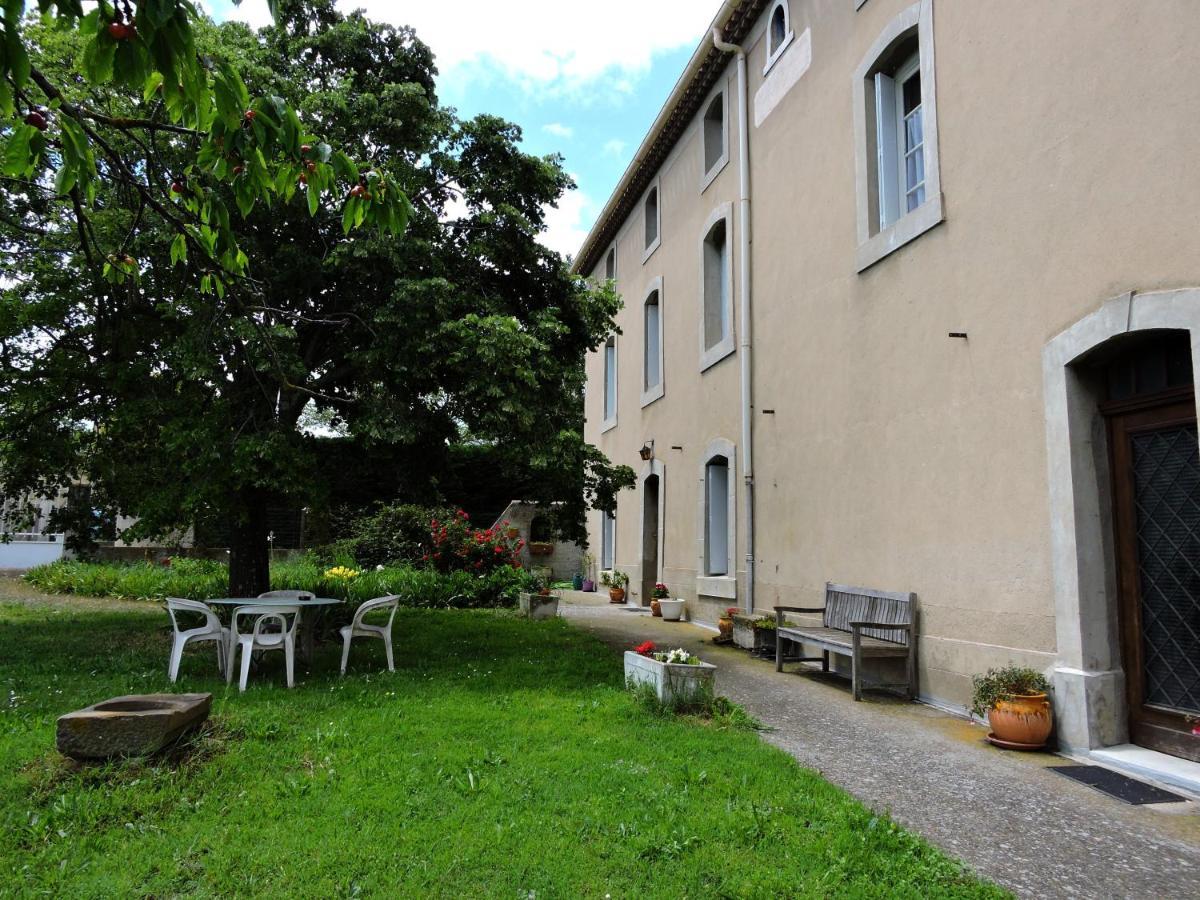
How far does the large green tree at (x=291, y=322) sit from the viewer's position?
6.99 meters

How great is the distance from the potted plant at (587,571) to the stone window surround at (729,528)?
6632 mm

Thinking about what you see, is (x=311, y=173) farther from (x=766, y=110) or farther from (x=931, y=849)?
(x=766, y=110)

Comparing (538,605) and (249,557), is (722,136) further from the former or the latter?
(249,557)

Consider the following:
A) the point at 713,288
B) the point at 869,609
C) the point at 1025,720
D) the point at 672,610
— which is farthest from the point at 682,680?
the point at 713,288

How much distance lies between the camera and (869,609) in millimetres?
7203

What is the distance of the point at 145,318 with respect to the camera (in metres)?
7.54

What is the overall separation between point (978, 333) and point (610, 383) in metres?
12.8

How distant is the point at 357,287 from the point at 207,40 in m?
2.56

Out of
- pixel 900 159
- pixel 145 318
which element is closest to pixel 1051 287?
pixel 900 159

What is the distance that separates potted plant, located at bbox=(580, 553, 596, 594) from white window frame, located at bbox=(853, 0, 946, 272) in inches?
475

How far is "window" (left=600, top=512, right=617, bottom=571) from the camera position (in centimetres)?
1756

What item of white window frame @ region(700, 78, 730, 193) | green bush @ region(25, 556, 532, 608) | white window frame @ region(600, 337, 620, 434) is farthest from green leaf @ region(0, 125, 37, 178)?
white window frame @ region(600, 337, 620, 434)

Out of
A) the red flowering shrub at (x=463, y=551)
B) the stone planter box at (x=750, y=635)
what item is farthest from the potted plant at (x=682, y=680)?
the red flowering shrub at (x=463, y=551)

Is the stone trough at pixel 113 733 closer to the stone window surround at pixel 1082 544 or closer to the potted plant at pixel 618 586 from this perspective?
the stone window surround at pixel 1082 544
